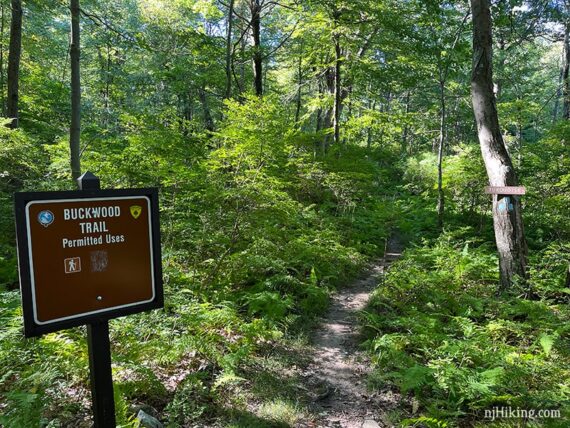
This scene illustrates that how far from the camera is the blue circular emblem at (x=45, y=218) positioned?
1.90 meters

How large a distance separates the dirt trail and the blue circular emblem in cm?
304

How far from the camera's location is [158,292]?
2.37 metres

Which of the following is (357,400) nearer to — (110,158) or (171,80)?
(110,158)

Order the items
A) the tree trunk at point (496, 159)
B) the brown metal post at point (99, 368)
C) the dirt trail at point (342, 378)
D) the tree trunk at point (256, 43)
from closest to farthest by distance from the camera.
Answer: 1. the brown metal post at point (99, 368)
2. the dirt trail at point (342, 378)
3. the tree trunk at point (496, 159)
4. the tree trunk at point (256, 43)

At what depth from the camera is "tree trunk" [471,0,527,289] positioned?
6.03 m

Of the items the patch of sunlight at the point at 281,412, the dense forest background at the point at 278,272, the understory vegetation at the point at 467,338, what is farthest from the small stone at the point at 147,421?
the understory vegetation at the point at 467,338

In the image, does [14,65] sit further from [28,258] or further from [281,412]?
[281,412]

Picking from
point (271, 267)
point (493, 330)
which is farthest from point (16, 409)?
point (493, 330)

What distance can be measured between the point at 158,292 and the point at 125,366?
5.24 ft

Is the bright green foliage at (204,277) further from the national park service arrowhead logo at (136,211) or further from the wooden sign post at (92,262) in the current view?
the national park service arrowhead logo at (136,211)

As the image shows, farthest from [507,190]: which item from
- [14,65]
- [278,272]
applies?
[14,65]

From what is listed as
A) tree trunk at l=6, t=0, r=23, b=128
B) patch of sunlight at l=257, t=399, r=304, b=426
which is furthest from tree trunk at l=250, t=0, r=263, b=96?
patch of sunlight at l=257, t=399, r=304, b=426

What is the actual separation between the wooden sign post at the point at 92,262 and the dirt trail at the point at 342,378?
2.33 m

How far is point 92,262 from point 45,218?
1.14ft
